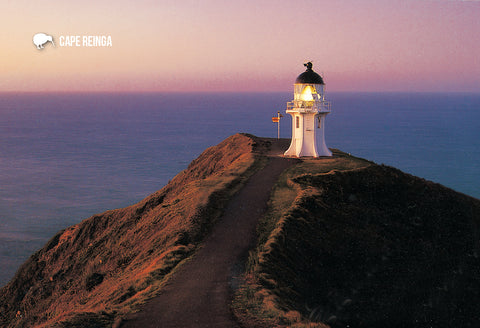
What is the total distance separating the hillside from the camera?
20047mm

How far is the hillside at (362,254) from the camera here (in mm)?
20047

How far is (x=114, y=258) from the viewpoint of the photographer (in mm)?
29078

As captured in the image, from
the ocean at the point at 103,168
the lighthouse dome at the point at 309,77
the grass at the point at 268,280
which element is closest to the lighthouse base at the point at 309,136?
the lighthouse dome at the point at 309,77

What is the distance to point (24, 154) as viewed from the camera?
6152 inches

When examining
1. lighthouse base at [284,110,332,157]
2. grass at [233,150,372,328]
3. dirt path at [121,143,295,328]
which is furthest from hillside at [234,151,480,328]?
lighthouse base at [284,110,332,157]

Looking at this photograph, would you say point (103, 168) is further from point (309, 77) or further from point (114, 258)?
point (114, 258)

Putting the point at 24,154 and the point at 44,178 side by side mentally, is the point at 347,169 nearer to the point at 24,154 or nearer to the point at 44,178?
the point at 44,178

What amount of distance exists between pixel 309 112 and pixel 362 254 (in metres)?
19.1

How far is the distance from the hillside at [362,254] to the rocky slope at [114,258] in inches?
147

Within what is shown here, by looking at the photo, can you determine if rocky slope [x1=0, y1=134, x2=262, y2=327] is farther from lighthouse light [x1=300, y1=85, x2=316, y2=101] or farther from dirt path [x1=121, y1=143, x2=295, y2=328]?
lighthouse light [x1=300, y1=85, x2=316, y2=101]

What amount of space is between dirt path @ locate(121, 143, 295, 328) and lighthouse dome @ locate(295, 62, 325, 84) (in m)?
17.3

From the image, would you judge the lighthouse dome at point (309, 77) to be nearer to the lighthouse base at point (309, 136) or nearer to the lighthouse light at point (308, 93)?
the lighthouse light at point (308, 93)

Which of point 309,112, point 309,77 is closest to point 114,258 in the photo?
point 309,112

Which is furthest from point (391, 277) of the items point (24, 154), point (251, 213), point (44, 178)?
point (24, 154)
